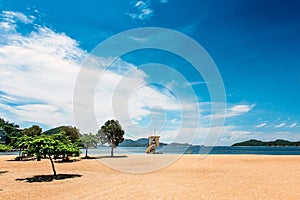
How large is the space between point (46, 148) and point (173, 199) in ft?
32.0

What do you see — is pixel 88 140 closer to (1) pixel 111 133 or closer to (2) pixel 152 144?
(1) pixel 111 133

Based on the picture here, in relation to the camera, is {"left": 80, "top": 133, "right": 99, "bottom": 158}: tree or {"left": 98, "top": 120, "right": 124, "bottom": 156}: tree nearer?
{"left": 80, "top": 133, "right": 99, "bottom": 158}: tree

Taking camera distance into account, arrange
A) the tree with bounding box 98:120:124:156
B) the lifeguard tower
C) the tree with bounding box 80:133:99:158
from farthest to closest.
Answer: the lifeguard tower → the tree with bounding box 98:120:124:156 → the tree with bounding box 80:133:99:158

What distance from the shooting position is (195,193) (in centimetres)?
1159

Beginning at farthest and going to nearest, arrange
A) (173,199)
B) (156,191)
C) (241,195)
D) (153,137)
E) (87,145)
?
(153,137) < (87,145) < (156,191) < (241,195) < (173,199)

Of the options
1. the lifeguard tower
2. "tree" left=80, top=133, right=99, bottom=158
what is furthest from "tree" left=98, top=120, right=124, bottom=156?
the lifeguard tower

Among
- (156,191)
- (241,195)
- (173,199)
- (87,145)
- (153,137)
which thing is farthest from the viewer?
(153,137)

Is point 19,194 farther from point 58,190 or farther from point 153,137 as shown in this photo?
point 153,137

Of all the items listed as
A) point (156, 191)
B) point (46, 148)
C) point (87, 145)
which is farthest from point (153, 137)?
point (156, 191)

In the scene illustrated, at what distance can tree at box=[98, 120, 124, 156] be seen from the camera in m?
40.7

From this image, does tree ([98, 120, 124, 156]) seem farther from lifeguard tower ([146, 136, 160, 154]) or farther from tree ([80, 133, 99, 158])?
lifeguard tower ([146, 136, 160, 154])

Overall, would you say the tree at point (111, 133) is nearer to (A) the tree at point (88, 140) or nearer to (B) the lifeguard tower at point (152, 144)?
(A) the tree at point (88, 140)

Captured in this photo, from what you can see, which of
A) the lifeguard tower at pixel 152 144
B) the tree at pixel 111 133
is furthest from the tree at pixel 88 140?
the lifeguard tower at pixel 152 144

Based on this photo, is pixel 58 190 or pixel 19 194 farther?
pixel 58 190
